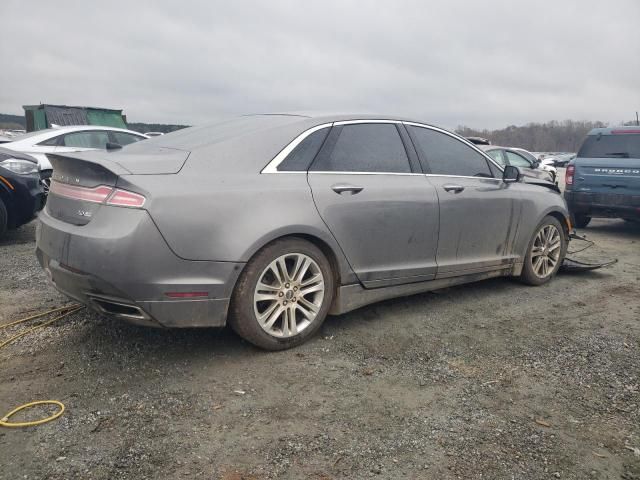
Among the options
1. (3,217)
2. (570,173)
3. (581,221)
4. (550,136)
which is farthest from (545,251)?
(550,136)

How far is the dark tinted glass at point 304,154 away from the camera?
355cm

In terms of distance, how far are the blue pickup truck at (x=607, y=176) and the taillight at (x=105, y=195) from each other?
790 cm

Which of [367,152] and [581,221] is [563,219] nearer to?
[367,152]

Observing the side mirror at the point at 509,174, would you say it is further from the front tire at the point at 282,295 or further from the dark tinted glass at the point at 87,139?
the dark tinted glass at the point at 87,139

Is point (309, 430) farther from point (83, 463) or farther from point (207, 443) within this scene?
point (83, 463)

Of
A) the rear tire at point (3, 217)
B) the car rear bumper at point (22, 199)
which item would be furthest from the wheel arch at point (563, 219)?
the rear tire at point (3, 217)

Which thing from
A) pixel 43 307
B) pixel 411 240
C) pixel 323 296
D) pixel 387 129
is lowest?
pixel 43 307

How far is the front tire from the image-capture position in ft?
10.8

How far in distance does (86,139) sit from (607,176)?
337 inches

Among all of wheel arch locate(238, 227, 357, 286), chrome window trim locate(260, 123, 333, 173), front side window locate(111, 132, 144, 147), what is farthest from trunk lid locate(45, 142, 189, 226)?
front side window locate(111, 132, 144, 147)

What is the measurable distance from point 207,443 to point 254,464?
0.87 ft

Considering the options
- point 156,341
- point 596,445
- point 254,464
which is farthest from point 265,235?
point 596,445

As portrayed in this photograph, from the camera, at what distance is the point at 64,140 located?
30.0 ft

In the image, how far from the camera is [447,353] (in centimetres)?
360
